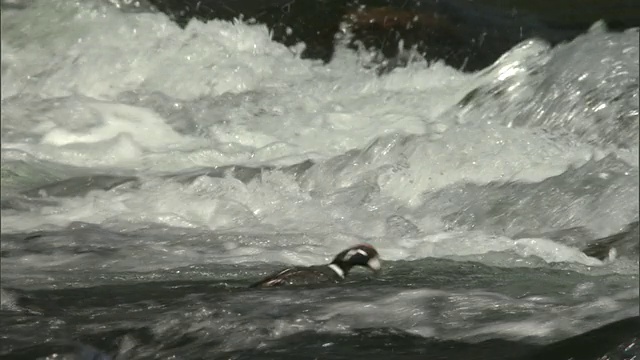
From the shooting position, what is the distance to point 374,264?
4.71 metres

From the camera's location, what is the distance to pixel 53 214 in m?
4.94

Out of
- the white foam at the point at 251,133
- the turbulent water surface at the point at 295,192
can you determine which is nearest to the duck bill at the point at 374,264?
the turbulent water surface at the point at 295,192

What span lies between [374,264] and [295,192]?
1.10 metres

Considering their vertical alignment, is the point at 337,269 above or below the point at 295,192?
below

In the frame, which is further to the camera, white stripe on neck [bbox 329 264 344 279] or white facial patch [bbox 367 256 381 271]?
white facial patch [bbox 367 256 381 271]

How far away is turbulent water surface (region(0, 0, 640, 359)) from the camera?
3811 millimetres

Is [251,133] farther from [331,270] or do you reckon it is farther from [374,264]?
[331,270]

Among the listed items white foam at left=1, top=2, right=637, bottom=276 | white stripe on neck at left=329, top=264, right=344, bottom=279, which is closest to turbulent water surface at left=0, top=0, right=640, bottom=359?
white foam at left=1, top=2, right=637, bottom=276

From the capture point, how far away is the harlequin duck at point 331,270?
168 inches

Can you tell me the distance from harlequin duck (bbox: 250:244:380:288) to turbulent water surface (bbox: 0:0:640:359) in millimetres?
107

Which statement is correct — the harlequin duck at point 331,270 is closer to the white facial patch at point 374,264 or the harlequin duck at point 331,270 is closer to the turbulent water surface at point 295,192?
the white facial patch at point 374,264

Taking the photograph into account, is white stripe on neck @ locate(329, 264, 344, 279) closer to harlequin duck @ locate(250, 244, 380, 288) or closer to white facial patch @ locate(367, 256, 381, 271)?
harlequin duck @ locate(250, 244, 380, 288)

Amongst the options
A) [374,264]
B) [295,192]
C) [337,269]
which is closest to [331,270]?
[337,269]

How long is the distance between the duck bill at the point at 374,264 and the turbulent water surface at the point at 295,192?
109mm
